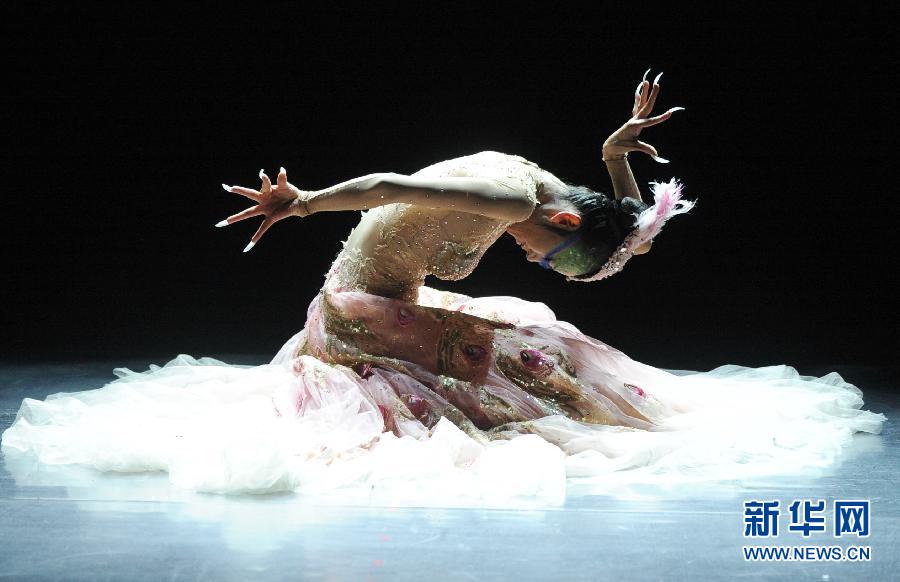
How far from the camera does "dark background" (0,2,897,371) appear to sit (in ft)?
11.5

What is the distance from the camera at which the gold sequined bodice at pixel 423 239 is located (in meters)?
2.35

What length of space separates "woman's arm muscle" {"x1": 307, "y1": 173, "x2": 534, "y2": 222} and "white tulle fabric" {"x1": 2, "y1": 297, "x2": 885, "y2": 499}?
403 mm

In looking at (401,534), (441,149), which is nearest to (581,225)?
(401,534)

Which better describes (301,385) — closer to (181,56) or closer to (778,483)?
(778,483)

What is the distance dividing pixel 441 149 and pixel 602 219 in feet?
4.24

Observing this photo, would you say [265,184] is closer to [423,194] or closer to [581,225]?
[423,194]

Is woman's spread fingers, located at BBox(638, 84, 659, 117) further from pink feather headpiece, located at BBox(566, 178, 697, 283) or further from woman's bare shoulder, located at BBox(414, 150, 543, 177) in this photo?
woman's bare shoulder, located at BBox(414, 150, 543, 177)

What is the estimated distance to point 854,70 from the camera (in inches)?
143

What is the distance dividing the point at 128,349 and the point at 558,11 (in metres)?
2.00

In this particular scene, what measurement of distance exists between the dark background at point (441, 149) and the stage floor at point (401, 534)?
1.63m

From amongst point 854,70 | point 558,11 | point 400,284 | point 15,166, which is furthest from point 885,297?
point 15,166

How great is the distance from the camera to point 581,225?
239cm

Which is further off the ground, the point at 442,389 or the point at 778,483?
the point at 442,389

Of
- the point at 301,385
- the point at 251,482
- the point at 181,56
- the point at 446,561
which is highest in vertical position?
the point at 181,56
